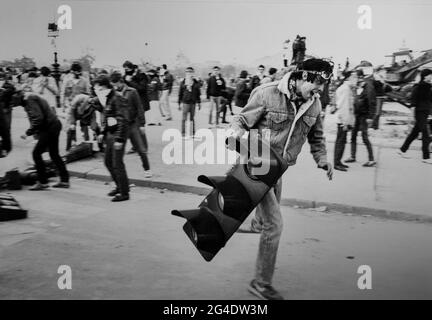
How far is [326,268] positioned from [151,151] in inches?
188

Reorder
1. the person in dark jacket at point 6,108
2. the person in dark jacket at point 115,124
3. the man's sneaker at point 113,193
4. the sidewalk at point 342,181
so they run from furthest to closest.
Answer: the man's sneaker at point 113,193, the person in dark jacket at point 115,124, the sidewalk at point 342,181, the person in dark jacket at point 6,108

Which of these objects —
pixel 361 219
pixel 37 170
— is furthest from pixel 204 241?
pixel 37 170

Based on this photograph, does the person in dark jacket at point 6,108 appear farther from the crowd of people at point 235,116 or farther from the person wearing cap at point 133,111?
the person wearing cap at point 133,111

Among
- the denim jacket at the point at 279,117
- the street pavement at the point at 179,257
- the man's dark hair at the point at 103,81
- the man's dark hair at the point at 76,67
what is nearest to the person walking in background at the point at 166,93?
the man's dark hair at the point at 76,67

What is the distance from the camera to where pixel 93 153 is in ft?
25.0

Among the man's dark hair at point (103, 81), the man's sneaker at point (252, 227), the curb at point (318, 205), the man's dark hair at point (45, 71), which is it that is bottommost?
the curb at point (318, 205)

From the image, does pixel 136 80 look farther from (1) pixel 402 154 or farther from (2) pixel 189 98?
(1) pixel 402 154

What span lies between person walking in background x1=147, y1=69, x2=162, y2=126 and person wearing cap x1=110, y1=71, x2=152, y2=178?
189 centimetres

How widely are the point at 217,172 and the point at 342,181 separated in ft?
6.02

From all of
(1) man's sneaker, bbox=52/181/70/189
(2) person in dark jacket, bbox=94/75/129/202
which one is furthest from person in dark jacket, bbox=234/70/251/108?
(1) man's sneaker, bbox=52/181/70/189

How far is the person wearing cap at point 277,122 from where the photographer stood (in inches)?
120

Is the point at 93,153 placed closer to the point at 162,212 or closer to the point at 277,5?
the point at 162,212

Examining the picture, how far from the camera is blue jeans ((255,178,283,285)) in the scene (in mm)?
3045

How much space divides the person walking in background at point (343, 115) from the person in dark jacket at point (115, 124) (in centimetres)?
335
